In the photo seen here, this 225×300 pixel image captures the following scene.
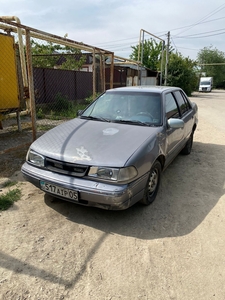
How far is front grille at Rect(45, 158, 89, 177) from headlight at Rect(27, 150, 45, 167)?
0.08 meters

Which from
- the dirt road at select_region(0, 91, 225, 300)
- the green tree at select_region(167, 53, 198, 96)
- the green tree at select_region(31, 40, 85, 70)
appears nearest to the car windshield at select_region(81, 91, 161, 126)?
the dirt road at select_region(0, 91, 225, 300)

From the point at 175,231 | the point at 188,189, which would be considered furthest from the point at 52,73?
the point at 175,231

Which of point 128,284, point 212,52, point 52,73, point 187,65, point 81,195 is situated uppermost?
point 212,52

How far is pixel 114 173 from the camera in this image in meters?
2.53

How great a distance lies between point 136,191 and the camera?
2.69 m

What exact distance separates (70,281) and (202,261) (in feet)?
4.17

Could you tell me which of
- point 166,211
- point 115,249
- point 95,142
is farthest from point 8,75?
point 115,249

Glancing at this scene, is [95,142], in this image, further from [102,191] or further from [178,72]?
[178,72]

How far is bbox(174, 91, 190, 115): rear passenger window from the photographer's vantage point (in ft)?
14.9

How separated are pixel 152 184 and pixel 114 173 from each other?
0.88 metres

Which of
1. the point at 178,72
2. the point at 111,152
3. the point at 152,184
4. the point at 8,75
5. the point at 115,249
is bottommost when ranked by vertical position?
the point at 115,249

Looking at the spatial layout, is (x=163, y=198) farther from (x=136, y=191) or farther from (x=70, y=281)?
(x=70, y=281)

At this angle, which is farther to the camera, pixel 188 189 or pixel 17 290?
pixel 188 189

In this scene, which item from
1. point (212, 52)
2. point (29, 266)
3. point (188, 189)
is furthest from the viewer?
point (212, 52)
